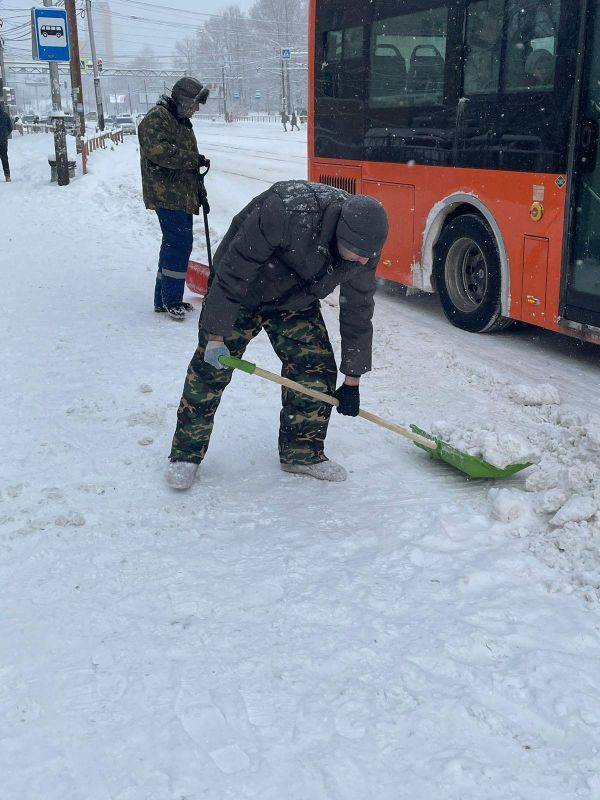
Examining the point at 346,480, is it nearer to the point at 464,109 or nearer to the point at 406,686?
the point at 406,686

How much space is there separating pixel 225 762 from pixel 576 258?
423 centimetres

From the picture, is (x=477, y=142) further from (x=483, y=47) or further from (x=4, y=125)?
(x=4, y=125)

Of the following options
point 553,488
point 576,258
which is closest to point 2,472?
point 553,488

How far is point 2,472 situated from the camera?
158 inches

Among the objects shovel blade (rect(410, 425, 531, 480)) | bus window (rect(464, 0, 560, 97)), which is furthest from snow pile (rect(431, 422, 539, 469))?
bus window (rect(464, 0, 560, 97))

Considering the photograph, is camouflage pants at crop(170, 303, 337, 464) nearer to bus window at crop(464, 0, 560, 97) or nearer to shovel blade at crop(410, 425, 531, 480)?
shovel blade at crop(410, 425, 531, 480)

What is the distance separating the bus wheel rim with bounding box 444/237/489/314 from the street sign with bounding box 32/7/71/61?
9734 mm

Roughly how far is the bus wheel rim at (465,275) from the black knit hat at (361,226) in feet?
11.4

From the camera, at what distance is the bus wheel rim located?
6.60 meters

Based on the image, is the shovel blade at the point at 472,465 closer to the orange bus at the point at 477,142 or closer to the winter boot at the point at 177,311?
the orange bus at the point at 477,142

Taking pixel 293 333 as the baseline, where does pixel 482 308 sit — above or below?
below

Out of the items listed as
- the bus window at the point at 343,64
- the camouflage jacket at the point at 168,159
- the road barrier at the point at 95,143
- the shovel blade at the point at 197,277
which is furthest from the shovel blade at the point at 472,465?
the road barrier at the point at 95,143

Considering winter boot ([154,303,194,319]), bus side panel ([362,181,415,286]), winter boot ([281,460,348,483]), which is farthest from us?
bus side panel ([362,181,415,286])

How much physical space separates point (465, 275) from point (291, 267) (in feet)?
11.9
